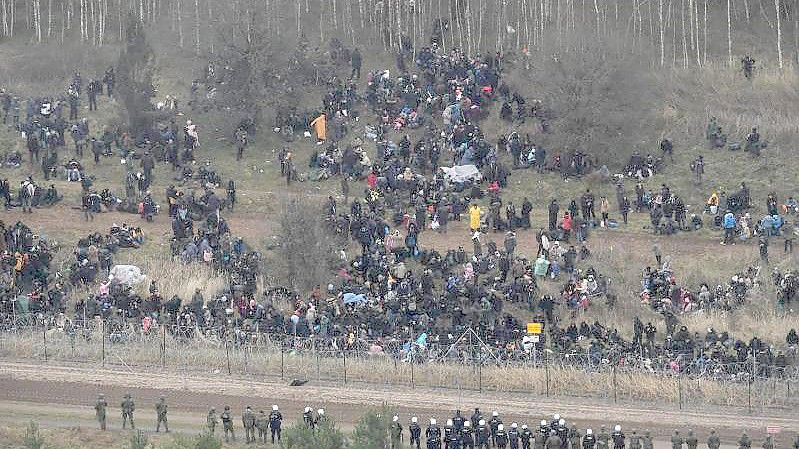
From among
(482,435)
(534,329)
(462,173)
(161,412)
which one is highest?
(462,173)

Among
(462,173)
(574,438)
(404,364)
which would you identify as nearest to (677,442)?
(574,438)

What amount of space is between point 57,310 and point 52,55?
2636cm

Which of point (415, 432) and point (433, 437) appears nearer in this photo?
point (433, 437)

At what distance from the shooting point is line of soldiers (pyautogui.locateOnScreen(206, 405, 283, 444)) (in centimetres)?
5019

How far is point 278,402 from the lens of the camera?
53.8 metres

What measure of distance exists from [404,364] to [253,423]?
5828 mm

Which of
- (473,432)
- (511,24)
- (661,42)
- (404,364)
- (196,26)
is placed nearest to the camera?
(473,432)

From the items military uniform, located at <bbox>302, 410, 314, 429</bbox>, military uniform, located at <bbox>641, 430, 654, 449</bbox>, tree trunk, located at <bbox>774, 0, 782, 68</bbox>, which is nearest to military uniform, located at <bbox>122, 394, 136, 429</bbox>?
military uniform, located at <bbox>302, 410, 314, 429</bbox>

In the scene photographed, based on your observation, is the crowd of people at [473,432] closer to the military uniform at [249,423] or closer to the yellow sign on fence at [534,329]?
the military uniform at [249,423]

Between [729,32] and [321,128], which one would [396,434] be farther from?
[729,32]

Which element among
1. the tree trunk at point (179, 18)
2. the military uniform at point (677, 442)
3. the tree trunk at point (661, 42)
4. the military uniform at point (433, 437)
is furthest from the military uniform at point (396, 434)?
the tree trunk at point (179, 18)

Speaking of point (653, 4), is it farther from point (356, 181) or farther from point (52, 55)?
point (52, 55)

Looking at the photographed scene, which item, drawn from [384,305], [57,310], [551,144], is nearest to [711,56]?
[551,144]

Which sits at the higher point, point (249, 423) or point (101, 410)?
point (101, 410)
